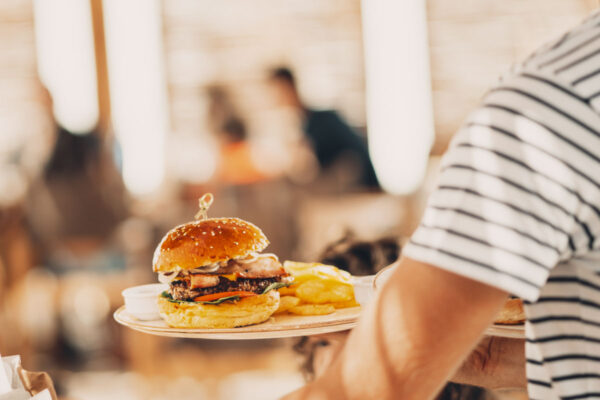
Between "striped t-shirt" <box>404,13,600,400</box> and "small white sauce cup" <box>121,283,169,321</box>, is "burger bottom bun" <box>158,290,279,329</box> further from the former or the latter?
"striped t-shirt" <box>404,13,600,400</box>

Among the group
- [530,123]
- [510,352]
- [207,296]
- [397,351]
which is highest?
[530,123]

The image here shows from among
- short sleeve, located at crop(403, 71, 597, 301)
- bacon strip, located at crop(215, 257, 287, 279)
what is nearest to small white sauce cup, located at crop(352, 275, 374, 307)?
bacon strip, located at crop(215, 257, 287, 279)

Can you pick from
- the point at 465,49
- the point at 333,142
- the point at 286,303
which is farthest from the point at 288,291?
the point at 465,49

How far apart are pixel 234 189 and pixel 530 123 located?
4.00m

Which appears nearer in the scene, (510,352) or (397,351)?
(397,351)

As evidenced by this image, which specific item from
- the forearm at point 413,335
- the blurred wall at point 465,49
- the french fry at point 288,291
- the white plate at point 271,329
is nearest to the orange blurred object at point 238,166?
the blurred wall at point 465,49

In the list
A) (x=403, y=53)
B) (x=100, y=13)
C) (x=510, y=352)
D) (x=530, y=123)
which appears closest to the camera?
(x=530, y=123)

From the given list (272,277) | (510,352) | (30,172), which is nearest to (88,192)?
(30,172)

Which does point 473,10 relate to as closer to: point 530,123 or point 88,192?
point 88,192

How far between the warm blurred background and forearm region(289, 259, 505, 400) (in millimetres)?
3611

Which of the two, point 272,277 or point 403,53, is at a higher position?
point 403,53

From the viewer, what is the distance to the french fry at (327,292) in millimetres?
1666

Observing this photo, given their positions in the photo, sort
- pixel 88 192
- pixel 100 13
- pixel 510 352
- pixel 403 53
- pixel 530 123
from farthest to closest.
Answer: pixel 100 13 → pixel 403 53 → pixel 88 192 → pixel 510 352 → pixel 530 123

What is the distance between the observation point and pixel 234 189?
457 centimetres
